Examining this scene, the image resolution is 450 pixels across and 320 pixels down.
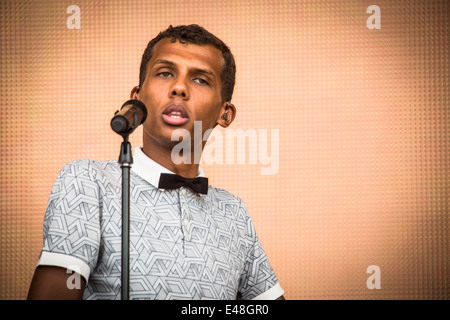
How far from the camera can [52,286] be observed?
1341mm

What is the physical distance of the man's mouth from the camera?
1692 mm

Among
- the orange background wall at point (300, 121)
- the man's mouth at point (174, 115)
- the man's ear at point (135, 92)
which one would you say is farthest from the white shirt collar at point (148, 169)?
the orange background wall at point (300, 121)

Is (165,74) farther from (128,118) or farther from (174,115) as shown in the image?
(128,118)

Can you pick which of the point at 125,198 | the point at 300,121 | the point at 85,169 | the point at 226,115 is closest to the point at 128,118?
the point at 125,198

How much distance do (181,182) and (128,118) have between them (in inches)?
19.0

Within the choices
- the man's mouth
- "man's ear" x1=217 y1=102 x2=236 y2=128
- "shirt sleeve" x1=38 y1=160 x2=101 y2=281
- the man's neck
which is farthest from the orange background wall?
"shirt sleeve" x1=38 y1=160 x2=101 y2=281

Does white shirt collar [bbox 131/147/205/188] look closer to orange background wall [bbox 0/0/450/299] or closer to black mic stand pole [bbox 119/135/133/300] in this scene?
black mic stand pole [bbox 119/135/133/300]

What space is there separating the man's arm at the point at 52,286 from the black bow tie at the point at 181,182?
1.34 ft

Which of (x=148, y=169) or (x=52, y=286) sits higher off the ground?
(x=148, y=169)

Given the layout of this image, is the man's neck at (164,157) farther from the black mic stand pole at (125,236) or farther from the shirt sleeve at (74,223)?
the black mic stand pole at (125,236)

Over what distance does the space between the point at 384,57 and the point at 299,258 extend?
1039mm

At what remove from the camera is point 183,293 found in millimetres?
1541

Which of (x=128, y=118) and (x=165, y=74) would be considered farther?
(x=165, y=74)

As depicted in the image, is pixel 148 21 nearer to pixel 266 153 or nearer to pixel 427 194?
pixel 266 153
